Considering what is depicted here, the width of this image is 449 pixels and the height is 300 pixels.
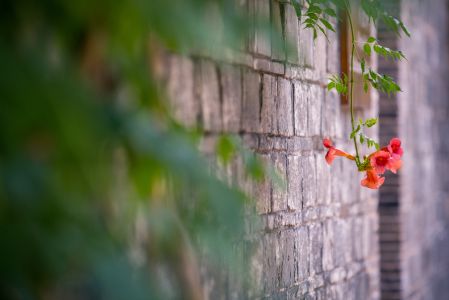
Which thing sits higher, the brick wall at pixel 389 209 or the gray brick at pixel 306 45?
the gray brick at pixel 306 45

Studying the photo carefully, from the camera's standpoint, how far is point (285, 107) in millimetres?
3277

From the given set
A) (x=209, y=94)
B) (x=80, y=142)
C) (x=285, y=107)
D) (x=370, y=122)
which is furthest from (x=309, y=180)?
(x=80, y=142)

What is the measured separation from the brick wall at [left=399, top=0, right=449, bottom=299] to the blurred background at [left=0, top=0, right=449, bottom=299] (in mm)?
1719

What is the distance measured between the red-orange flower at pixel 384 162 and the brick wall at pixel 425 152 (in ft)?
8.80

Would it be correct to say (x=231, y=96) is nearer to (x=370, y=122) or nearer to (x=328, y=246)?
(x=370, y=122)

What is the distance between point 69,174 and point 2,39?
9.4 inches

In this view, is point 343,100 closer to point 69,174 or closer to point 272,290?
point 272,290

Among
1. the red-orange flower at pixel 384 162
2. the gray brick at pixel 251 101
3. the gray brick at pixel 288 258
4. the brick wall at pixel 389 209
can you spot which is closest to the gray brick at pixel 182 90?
the gray brick at pixel 251 101

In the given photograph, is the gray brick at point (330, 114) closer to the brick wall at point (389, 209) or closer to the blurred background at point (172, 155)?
the blurred background at point (172, 155)

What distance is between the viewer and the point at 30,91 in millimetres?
1416

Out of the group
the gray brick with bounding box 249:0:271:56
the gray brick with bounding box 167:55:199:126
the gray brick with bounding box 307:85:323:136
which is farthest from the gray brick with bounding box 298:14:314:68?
the gray brick with bounding box 167:55:199:126

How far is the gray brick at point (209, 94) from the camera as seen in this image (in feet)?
7.99

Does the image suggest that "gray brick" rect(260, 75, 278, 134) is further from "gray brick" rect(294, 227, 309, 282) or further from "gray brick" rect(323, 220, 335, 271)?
"gray brick" rect(323, 220, 335, 271)

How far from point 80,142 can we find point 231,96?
1241 millimetres
